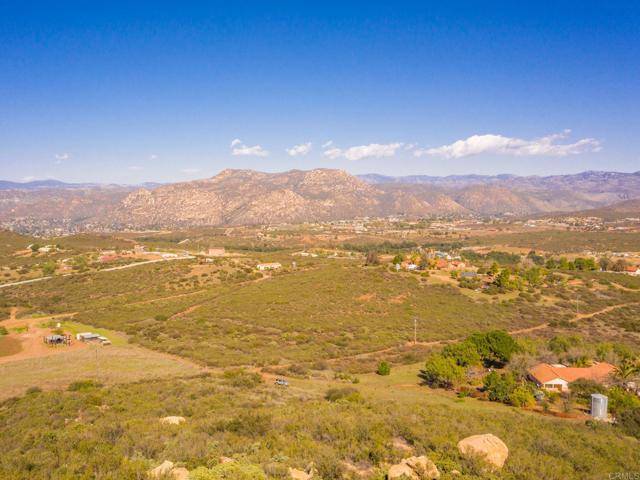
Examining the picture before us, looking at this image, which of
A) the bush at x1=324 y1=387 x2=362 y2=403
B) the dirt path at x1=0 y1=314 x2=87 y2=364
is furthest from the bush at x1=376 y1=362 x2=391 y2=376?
the dirt path at x1=0 y1=314 x2=87 y2=364

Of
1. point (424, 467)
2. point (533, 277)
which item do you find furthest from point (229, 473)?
point (533, 277)

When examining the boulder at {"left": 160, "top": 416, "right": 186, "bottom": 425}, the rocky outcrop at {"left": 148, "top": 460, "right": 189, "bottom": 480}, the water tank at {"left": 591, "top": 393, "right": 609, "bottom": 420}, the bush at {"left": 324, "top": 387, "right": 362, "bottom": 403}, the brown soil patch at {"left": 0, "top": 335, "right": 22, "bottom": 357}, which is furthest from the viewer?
the brown soil patch at {"left": 0, "top": 335, "right": 22, "bottom": 357}

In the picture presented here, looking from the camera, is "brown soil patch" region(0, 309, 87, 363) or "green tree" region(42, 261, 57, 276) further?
"green tree" region(42, 261, 57, 276)

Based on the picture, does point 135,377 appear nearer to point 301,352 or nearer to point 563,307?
point 301,352

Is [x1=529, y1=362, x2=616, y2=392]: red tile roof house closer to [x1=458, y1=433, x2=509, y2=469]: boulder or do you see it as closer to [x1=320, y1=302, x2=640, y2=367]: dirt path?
[x1=320, y1=302, x2=640, y2=367]: dirt path

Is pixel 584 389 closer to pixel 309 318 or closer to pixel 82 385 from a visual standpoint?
pixel 309 318

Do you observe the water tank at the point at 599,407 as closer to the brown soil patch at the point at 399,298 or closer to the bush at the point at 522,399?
the bush at the point at 522,399

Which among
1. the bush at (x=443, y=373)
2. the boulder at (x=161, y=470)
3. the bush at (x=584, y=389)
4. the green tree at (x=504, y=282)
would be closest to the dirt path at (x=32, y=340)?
the boulder at (x=161, y=470)
